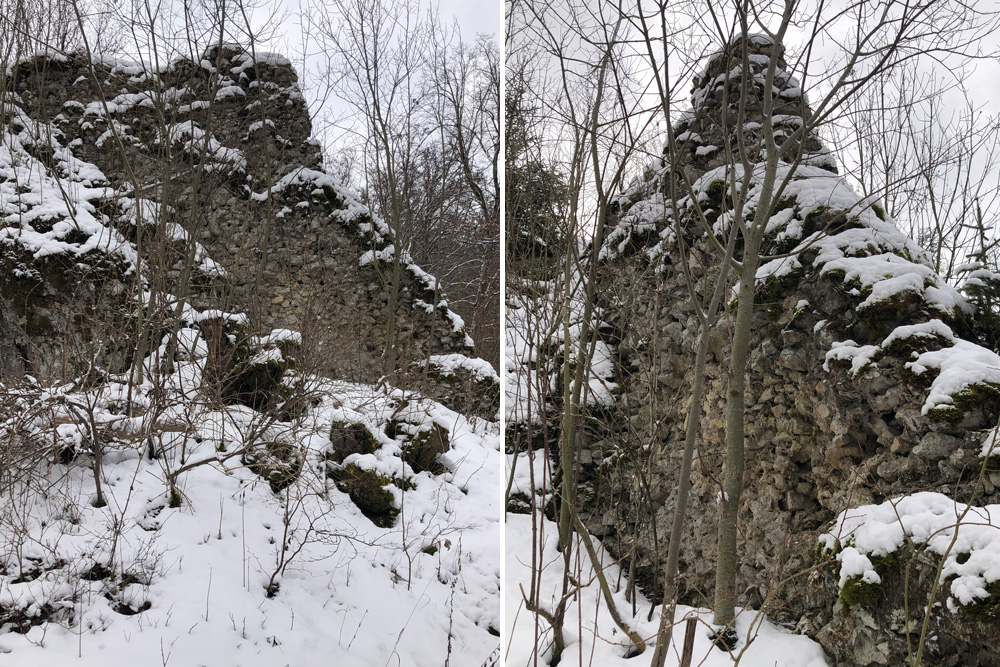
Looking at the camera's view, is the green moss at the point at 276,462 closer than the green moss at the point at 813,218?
No

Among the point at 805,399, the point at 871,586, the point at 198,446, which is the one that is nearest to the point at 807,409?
the point at 805,399

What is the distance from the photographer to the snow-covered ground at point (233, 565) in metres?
2.42

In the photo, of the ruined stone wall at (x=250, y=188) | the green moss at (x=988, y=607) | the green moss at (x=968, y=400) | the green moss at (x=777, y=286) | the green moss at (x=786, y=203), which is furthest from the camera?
the ruined stone wall at (x=250, y=188)

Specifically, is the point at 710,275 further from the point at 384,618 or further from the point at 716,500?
the point at 384,618

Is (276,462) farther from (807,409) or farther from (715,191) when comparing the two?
(715,191)

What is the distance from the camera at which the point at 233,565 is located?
9.57 feet

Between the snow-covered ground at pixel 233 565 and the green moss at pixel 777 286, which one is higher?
the green moss at pixel 777 286

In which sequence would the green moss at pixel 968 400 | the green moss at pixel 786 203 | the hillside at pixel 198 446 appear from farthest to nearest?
the green moss at pixel 786 203, the hillside at pixel 198 446, the green moss at pixel 968 400

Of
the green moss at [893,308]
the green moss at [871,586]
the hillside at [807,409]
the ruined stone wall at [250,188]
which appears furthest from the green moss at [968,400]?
the ruined stone wall at [250,188]

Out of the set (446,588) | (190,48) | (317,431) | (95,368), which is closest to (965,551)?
(446,588)

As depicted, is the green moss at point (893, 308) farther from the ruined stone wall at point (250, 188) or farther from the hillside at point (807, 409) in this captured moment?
the ruined stone wall at point (250, 188)

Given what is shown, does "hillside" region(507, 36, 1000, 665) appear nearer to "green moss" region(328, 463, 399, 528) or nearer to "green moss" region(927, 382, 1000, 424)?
"green moss" region(927, 382, 1000, 424)

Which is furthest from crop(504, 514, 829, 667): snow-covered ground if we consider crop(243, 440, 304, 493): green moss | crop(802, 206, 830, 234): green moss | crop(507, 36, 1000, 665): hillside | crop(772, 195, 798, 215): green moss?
crop(772, 195, 798, 215): green moss

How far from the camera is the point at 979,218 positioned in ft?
16.4
